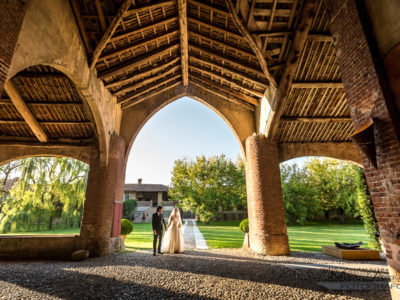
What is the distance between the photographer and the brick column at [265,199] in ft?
24.1

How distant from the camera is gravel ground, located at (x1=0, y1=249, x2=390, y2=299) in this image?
11.7ft

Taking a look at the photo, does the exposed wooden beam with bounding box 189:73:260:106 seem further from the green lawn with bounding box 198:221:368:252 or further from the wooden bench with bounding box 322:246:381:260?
the green lawn with bounding box 198:221:368:252

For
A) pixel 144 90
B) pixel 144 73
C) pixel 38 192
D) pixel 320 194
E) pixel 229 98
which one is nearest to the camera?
pixel 144 73

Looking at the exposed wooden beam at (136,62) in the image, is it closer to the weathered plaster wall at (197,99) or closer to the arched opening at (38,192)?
the weathered plaster wall at (197,99)

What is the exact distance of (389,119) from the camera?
9.10 feet

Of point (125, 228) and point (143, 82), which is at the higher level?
point (143, 82)

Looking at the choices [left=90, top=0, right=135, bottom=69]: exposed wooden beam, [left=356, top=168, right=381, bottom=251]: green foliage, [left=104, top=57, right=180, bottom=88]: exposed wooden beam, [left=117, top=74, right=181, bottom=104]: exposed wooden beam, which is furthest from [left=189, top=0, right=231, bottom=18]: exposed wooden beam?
[left=356, top=168, right=381, bottom=251]: green foliage

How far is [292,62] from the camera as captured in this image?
19.0ft

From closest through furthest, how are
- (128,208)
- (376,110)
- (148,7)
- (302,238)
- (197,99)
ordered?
(376,110) → (148,7) → (197,99) → (302,238) → (128,208)

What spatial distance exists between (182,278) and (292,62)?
20.4ft

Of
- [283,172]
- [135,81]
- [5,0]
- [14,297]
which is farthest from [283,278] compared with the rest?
[283,172]

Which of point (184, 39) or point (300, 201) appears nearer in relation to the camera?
point (184, 39)

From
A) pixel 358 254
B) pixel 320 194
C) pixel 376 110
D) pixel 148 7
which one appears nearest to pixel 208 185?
pixel 320 194

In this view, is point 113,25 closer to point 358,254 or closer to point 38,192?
point 358,254
